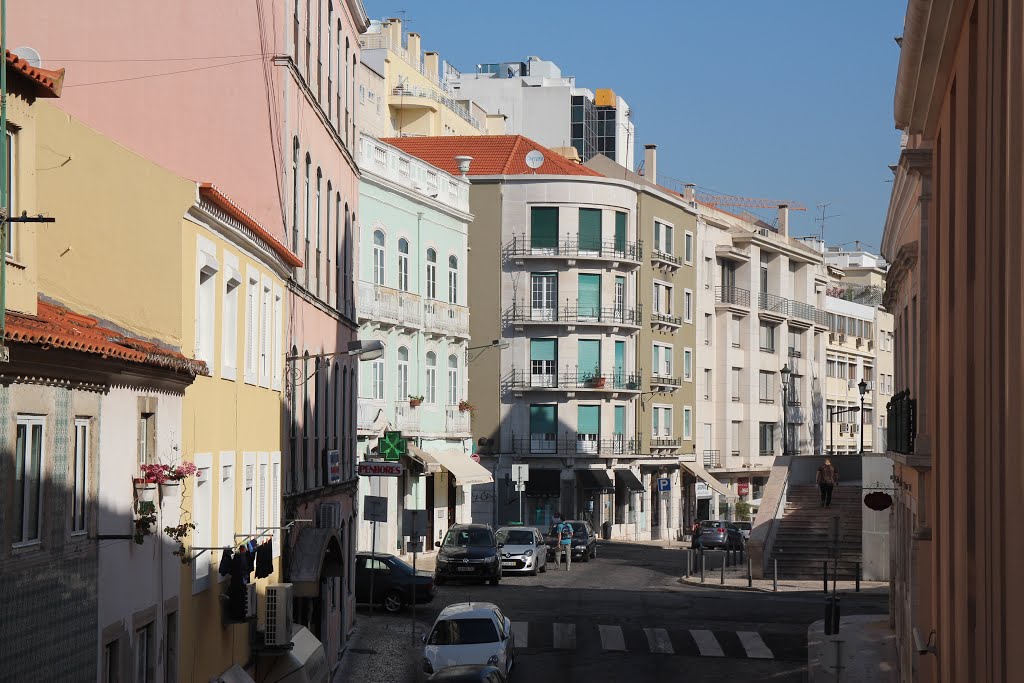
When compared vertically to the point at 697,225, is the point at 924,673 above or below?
below

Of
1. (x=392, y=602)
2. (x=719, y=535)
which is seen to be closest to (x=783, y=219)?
(x=719, y=535)

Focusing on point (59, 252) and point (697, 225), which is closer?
point (59, 252)

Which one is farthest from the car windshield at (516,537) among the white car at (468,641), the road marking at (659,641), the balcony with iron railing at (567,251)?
the balcony with iron railing at (567,251)

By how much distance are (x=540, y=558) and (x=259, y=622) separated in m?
26.5

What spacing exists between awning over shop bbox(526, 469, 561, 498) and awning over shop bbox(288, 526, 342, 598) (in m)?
42.8

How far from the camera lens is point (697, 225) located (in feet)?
264

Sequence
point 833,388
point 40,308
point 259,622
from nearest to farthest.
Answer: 1. point 40,308
2. point 259,622
3. point 833,388

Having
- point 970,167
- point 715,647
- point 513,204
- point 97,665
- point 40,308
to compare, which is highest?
point 513,204

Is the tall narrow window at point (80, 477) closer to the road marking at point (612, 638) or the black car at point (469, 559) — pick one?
the road marking at point (612, 638)

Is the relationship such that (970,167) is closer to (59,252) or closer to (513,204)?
(59,252)

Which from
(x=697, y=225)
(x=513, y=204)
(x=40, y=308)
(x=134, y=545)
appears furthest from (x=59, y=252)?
(x=697, y=225)

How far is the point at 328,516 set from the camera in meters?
29.6

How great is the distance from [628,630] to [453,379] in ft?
82.6

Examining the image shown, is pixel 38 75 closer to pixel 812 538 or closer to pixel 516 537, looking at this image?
pixel 516 537
